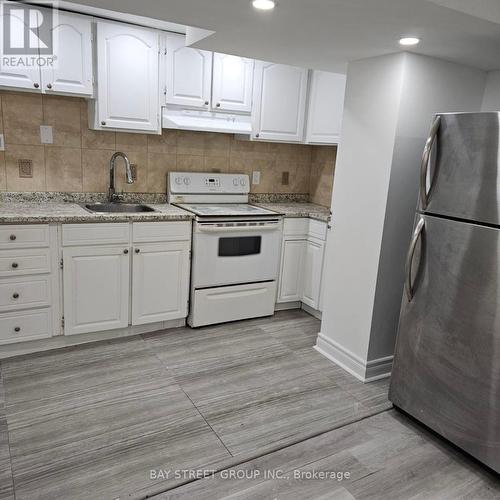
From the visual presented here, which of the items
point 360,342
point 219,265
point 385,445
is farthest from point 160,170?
point 385,445

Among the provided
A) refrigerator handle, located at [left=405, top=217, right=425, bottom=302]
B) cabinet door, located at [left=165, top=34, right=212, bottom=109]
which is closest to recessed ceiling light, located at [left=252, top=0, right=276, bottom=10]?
refrigerator handle, located at [left=405, top=217, right=425, bottom=302]

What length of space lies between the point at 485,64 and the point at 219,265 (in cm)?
216

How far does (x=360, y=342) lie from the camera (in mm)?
2830

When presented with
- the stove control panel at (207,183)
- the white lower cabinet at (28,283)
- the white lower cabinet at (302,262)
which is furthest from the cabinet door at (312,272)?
the white lower cabinet at (28,283)

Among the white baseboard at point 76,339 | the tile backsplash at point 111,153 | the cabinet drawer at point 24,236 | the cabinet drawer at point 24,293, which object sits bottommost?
the white baseboard at point 76,339

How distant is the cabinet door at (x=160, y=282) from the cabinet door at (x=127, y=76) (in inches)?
36.4

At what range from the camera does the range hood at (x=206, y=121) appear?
335cm

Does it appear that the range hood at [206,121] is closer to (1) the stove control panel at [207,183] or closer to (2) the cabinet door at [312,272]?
(1) the stove control panel at [207,183]

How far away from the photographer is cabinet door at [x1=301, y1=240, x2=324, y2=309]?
12.0ft

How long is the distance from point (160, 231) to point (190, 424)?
1.38m

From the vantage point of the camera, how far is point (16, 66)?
2.82 m

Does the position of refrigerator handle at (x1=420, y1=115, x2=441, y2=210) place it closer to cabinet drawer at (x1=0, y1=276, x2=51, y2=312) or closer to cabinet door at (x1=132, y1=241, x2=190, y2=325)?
cabinet door at (x1=132, y1=241, x2=190, y2=325)

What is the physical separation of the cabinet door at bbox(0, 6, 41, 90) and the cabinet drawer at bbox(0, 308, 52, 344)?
146cm

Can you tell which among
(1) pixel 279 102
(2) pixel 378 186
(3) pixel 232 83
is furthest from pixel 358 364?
(3) pixel 232 83
